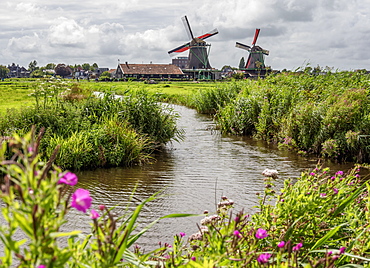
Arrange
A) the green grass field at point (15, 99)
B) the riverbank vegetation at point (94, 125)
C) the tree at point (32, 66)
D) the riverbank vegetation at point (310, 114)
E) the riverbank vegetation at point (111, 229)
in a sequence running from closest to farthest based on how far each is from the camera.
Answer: the riverbank vegetation at point (111, 229), the riverbank vegetation at point (94, 125), the riverbank vegetation at point (310, 114), the green grass field at point (15, 99), the tree at point (32, 66)

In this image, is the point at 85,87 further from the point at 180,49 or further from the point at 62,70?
the point at 62,70

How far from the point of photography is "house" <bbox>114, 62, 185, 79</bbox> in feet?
313

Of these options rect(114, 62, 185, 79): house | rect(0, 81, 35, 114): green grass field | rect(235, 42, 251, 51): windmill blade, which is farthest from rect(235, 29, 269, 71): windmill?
rect(0, 81, 35, 114): green grass field

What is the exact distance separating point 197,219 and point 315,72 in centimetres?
1254

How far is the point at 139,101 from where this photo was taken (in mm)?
14086

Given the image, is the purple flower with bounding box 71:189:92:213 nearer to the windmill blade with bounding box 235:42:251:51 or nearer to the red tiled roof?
the windmill blade with bounding box 235:42:251:51

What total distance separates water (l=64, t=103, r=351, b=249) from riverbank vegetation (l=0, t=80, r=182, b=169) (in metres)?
0.46

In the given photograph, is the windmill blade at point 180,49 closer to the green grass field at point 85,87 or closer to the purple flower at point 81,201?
the green grass field at point 85,87

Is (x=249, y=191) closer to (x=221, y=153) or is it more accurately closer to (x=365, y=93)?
(x=221, y=153)

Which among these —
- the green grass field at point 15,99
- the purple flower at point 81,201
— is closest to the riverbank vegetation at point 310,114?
the green grass field at point 15,99

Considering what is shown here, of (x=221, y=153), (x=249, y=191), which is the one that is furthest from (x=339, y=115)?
(x=249, y=191)

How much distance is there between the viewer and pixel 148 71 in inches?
3807

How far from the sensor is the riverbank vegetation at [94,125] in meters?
11.6

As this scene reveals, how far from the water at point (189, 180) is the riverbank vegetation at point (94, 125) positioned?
46 centimetres
